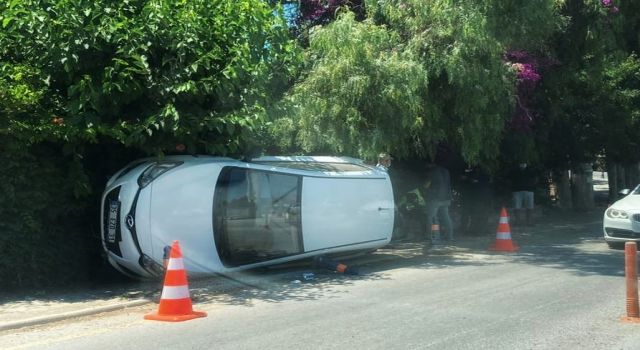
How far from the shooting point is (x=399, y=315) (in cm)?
739

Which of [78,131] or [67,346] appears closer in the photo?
[67,346]

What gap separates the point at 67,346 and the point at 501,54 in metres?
9.84

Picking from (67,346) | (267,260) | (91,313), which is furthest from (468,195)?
(67,346)

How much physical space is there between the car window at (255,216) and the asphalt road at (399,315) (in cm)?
49

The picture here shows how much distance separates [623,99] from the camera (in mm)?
19750

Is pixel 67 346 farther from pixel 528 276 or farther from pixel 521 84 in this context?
pixel 521 84

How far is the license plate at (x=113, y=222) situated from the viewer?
28.8 ft

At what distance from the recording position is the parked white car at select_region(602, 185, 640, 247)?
1223cm

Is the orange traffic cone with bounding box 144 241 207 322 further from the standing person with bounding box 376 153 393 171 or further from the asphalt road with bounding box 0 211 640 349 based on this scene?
the standing person with bounding box 376 153 393 171

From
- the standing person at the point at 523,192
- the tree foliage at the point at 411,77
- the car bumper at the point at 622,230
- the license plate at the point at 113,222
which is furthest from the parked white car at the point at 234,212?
the standing person at the point at 523,192

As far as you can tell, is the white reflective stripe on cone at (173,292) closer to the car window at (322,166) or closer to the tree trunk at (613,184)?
the car window at (322,166)

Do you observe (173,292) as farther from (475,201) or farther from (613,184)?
(613,184)

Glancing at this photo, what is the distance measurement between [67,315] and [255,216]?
117 inches

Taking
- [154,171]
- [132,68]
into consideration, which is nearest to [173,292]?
[154,171]
